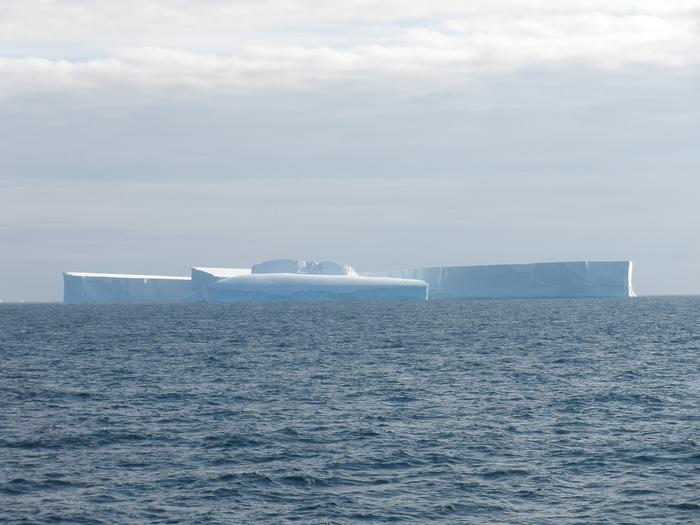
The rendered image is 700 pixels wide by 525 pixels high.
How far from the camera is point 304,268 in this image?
11462cm

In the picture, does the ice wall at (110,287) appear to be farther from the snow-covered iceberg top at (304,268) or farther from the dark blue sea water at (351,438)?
the dark blue sea water at (351,438)

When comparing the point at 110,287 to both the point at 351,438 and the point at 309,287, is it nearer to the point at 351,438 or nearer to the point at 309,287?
the point at 309,287

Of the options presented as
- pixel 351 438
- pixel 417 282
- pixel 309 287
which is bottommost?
pixel 351 438

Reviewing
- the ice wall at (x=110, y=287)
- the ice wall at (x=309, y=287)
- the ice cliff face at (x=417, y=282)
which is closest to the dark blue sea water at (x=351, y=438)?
the ice wall at (x=309, y=287)

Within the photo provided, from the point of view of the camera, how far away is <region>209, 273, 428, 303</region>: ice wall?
105 metres

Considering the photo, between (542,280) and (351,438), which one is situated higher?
(542,280)

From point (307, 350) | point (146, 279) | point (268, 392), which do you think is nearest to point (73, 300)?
point (146, 279)

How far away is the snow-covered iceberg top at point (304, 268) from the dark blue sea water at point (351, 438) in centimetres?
7305

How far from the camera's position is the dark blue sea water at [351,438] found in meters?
15.2

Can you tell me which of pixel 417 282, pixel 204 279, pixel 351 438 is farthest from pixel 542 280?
pixel 351 438

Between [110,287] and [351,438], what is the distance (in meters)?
110

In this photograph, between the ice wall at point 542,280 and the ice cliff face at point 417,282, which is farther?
the ice wall at point 542,280

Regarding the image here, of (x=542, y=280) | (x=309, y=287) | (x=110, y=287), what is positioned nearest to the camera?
(x=309, y=287)

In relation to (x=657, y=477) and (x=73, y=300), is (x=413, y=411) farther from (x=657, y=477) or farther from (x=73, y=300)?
(x=73, y=300)
